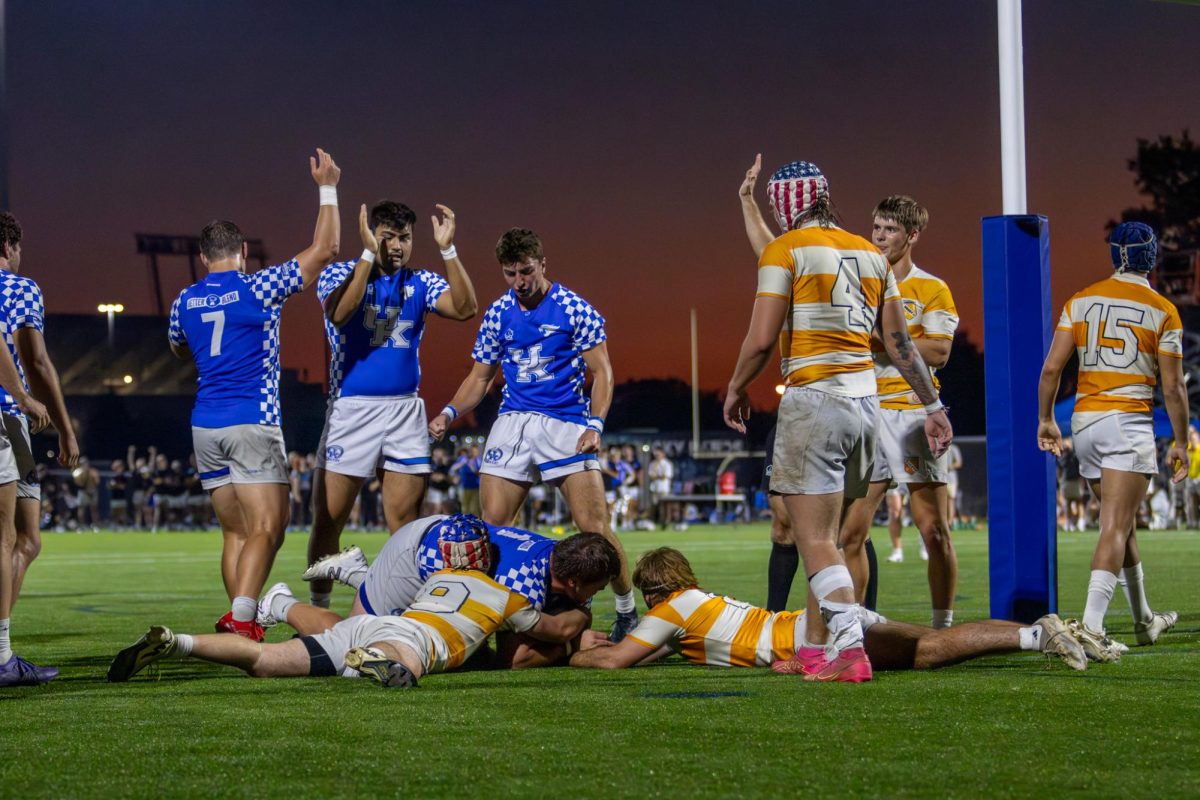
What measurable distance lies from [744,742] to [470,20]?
4452 cm

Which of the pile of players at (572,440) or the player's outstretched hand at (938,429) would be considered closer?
the pile of players at (572,440)

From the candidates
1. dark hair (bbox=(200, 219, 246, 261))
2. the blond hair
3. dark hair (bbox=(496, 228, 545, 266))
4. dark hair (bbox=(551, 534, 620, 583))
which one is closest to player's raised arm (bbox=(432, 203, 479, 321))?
dark hair (bbox=(496, 228, 545, 266))

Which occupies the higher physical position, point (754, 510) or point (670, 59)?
point (670, 59)

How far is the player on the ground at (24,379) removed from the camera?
6.74 metres

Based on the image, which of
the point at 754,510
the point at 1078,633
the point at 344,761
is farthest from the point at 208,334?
the point at 754,510

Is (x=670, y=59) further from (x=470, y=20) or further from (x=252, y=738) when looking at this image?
(x=252, y=738)

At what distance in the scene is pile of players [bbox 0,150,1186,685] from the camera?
5980 millimetres

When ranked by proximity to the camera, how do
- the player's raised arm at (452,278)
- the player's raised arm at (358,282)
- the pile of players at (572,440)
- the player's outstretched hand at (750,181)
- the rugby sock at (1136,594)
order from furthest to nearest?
the player's raised arm at (452,278), the player's raised arm at (358,282), the rugby sock at (1136,594), the player's outstretched hand at (750,181), the pile of players at (572,440)

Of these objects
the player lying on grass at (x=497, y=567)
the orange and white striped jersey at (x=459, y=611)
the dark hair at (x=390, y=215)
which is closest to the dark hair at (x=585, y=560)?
the player lying on grass at (x=497, y=567)

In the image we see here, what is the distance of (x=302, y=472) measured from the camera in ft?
119

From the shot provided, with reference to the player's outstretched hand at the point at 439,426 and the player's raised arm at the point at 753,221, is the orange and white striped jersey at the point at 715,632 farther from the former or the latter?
the player's outstretched hand at the point at 439,426

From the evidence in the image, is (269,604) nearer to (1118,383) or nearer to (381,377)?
(381,377)

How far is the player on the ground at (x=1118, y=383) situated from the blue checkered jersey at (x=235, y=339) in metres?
4.09

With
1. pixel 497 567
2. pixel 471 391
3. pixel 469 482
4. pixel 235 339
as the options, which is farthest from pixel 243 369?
pixel 469 482
